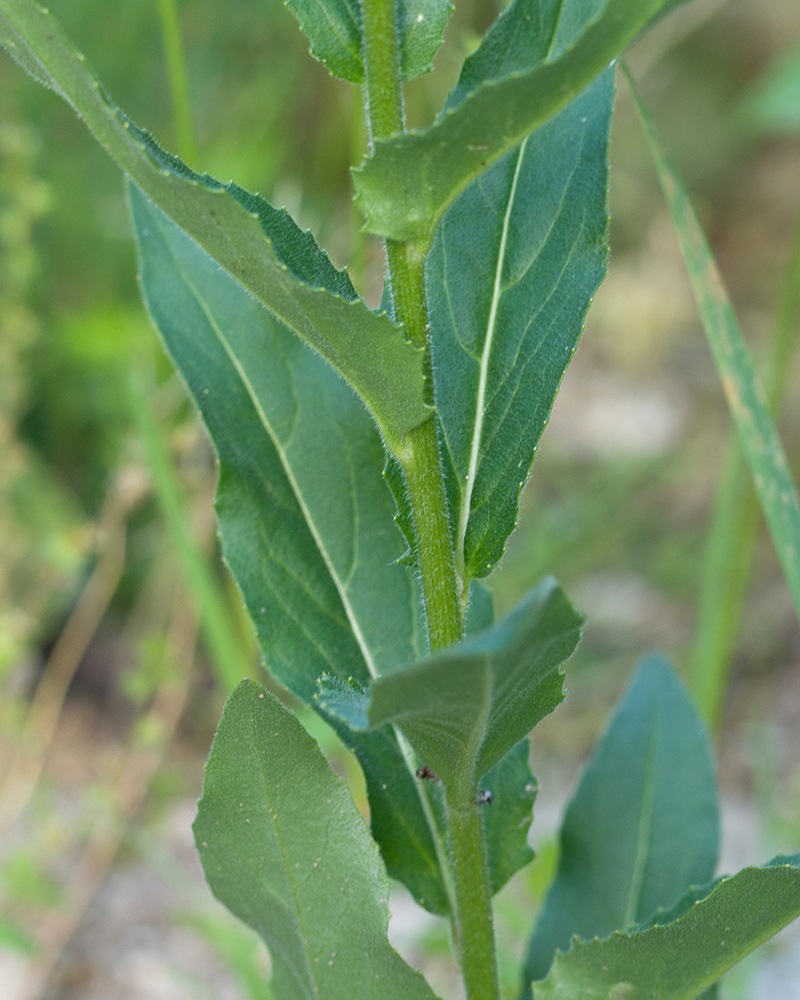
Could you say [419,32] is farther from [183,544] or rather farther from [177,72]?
[183,544]

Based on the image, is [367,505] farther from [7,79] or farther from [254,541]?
[7,79]

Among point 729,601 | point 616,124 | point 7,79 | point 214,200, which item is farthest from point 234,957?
point 616,124

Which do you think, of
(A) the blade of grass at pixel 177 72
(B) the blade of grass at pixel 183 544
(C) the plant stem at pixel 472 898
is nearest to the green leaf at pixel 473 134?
(C) the plant stem at pixel 472 898

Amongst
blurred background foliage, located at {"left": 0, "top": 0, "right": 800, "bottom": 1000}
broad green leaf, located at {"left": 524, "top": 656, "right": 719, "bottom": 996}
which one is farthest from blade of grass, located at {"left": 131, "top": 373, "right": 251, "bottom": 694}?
broad green leaf, located at {"left": 524, "top": 656, "right": 719, "bottom": 996}

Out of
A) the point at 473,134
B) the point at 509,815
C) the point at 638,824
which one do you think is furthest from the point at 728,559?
the point at 473,134

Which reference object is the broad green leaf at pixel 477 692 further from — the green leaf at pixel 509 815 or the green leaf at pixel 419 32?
the green leaf at pixel 419 32

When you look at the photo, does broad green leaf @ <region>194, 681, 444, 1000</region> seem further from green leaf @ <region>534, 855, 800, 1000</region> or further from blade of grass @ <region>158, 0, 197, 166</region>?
blade of grass @ <region>158, 0, 197, 166</region>
